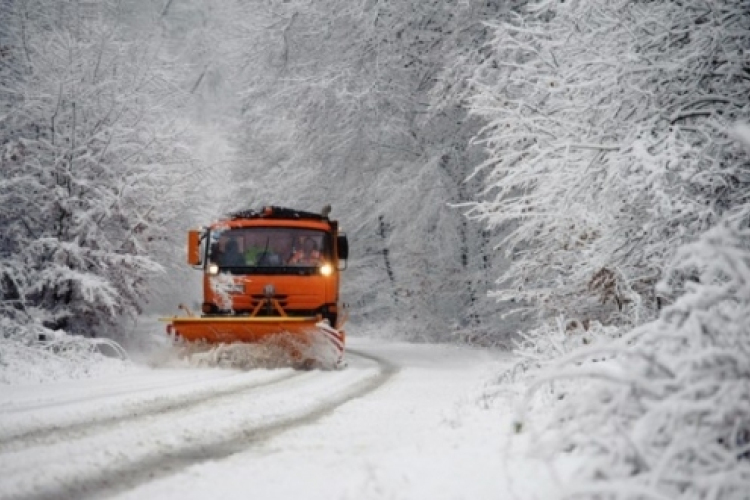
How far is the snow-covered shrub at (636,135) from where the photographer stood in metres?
5.07

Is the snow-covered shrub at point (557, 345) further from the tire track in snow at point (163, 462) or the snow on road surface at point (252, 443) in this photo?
the tire track in snow at point (163, 462)

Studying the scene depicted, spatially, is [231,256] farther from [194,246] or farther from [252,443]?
[252,443]

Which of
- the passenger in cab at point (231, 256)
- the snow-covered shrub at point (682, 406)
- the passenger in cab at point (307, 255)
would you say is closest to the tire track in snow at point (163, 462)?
the snow-covered shrub at point (682, 406)

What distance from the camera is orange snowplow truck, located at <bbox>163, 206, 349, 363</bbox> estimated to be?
1032 cm

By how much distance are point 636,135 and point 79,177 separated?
34.2ft

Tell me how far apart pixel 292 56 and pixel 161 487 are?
1447 centimetres

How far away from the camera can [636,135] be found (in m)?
5.46

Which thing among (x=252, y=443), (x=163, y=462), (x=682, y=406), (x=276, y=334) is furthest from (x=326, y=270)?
(x=682, y=406)

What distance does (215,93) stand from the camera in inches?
1582

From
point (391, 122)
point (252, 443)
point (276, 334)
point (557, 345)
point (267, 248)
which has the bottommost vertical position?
point (252, 443)

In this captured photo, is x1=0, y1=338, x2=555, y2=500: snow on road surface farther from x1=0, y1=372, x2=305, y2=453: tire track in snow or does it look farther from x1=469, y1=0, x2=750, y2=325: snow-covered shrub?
x1=469, y1=0, x2=750, y2=325: snow-covered shrub

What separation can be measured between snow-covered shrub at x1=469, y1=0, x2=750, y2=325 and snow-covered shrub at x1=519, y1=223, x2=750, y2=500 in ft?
8.17

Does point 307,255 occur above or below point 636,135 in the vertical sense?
below

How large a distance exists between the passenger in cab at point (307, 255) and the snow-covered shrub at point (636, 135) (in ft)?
15.1
